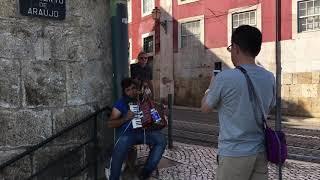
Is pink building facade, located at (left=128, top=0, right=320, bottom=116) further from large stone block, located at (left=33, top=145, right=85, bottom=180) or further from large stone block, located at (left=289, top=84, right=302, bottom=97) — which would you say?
large stone block, located at (left=33, top=145, right=85, bottom=180)

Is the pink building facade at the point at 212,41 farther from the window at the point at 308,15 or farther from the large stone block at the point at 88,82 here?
the large stone block at the point at 88,82

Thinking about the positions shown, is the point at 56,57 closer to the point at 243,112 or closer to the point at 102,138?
the point at 102,138

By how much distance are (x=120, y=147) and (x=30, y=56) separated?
1.48 m

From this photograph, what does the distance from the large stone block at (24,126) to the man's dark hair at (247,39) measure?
281cm

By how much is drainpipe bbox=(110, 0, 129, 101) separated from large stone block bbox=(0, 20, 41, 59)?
1.03 meters

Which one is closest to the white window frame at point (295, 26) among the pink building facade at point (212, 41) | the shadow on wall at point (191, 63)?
the pink building facade at point (212, 41)

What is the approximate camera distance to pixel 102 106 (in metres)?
6.07

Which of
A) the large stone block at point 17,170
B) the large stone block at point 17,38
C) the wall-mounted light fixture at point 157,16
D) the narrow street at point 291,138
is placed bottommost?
the narrow street at point 291,138

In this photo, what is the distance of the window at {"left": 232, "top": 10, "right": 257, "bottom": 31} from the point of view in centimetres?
2302

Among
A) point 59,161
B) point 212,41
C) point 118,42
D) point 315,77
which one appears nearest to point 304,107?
point 315,77

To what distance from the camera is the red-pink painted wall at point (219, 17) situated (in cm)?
2142

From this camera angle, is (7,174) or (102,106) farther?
(102,106)

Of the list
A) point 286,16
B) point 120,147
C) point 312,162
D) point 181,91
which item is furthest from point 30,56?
point 181,91

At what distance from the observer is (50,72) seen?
555 cm
